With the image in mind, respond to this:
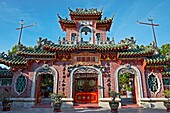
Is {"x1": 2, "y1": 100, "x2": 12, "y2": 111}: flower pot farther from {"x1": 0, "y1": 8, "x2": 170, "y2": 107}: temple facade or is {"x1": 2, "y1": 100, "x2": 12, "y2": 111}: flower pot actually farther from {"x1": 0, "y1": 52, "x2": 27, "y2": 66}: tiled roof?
{"x1": 0, "y1": 52, "x2": 27, "y2": 66}: tiled roof

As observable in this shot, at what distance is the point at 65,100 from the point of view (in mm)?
11383

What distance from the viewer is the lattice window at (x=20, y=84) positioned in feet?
38.9

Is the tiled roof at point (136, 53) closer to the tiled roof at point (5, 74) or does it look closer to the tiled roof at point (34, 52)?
the tiled roof at point (34, 52)

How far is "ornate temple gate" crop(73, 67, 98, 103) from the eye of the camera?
1286 cm

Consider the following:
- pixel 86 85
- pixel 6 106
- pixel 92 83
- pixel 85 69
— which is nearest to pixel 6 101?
pixel 6 106

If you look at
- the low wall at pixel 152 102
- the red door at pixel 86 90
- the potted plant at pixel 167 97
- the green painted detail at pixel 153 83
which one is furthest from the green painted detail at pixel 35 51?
the potted plant at pixel 167 97

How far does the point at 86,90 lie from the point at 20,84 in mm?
5985

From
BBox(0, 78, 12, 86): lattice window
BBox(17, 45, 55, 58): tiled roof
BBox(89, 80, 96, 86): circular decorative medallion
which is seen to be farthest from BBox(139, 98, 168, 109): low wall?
BBox(0, 78, 12, 86): lattice window

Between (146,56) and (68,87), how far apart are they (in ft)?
22.8

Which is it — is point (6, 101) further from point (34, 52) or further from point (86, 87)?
point (86, 87)

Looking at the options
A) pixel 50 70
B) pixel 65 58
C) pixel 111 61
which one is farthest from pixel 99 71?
pixel 50 70

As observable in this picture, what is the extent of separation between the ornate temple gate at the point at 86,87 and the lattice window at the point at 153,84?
15.0 ft

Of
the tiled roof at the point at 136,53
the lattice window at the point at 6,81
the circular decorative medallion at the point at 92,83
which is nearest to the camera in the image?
the tiled roof at the point at 136,53

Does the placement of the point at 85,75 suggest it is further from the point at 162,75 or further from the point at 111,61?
the point at 162,75
